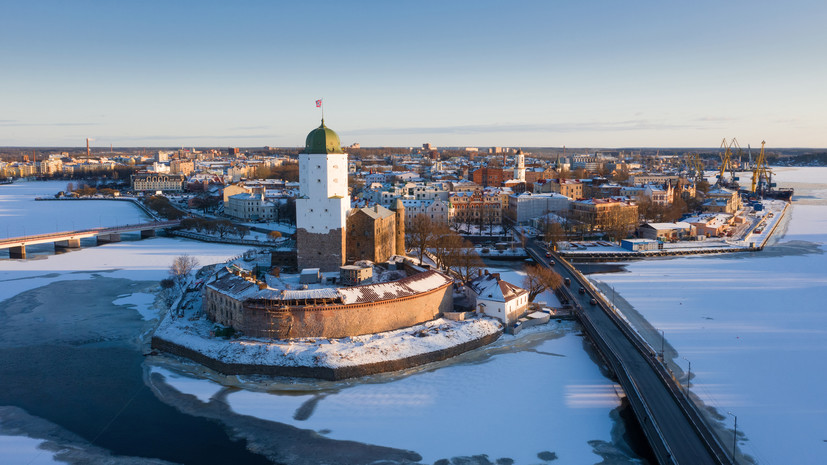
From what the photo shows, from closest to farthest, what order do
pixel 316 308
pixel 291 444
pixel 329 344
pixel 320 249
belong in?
pixel 291 444 < pixel 329 344 < pixel 316 308 < pixel 320 249

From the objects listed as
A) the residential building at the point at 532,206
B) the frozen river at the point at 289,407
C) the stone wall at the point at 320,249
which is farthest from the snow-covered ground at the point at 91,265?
the residential building at the point at 532,206

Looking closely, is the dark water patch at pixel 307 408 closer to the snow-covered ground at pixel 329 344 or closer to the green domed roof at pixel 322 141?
the snow-covered ground at pixel 329 344

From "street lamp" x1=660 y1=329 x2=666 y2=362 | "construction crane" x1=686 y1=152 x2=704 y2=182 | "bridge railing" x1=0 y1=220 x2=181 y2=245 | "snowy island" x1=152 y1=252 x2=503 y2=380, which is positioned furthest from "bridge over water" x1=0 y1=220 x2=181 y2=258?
"construction crane" x1=686 y1=152 x2=704 y2=182

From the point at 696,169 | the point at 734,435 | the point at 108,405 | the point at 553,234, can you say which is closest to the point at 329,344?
the point at 108,405

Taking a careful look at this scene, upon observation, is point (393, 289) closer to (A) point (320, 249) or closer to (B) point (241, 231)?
(A) point (320, 249)

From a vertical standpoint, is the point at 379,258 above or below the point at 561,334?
above

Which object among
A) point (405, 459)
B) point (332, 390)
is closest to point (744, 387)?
point (405, 459)

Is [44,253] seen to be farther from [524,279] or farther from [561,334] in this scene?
[561,334]
